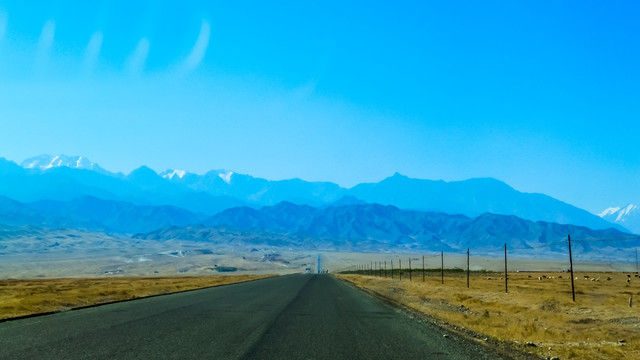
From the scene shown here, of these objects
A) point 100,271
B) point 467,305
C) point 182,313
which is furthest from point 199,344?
point 100,271

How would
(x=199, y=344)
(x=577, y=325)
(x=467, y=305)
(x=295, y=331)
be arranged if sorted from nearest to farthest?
(x=199, y=344) → (x=295, y=331) → (x=577, y=325) → (x=467, y=305)

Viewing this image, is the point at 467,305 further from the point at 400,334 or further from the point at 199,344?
the point at 199,344

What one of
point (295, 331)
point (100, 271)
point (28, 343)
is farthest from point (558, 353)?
point (100, 271)

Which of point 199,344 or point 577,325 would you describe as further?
point 577,325

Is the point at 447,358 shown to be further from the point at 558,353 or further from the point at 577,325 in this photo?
the point at 577,325

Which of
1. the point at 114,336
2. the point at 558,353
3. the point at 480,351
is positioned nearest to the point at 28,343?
the point at 114,336

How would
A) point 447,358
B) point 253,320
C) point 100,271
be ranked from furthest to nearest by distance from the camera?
1. point 100,271
2. point 253,320
3. point 447,358

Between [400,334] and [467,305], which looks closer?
[400,334]

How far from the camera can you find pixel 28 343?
Answer: 559 inches

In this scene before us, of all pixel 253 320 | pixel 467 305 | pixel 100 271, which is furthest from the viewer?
pixel 100 271

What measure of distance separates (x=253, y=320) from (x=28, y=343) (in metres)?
9.22

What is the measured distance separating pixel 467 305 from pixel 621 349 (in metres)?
21.2

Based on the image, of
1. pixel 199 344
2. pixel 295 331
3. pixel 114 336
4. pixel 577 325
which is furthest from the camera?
pixel 577 325

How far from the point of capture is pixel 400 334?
18.3 meters
